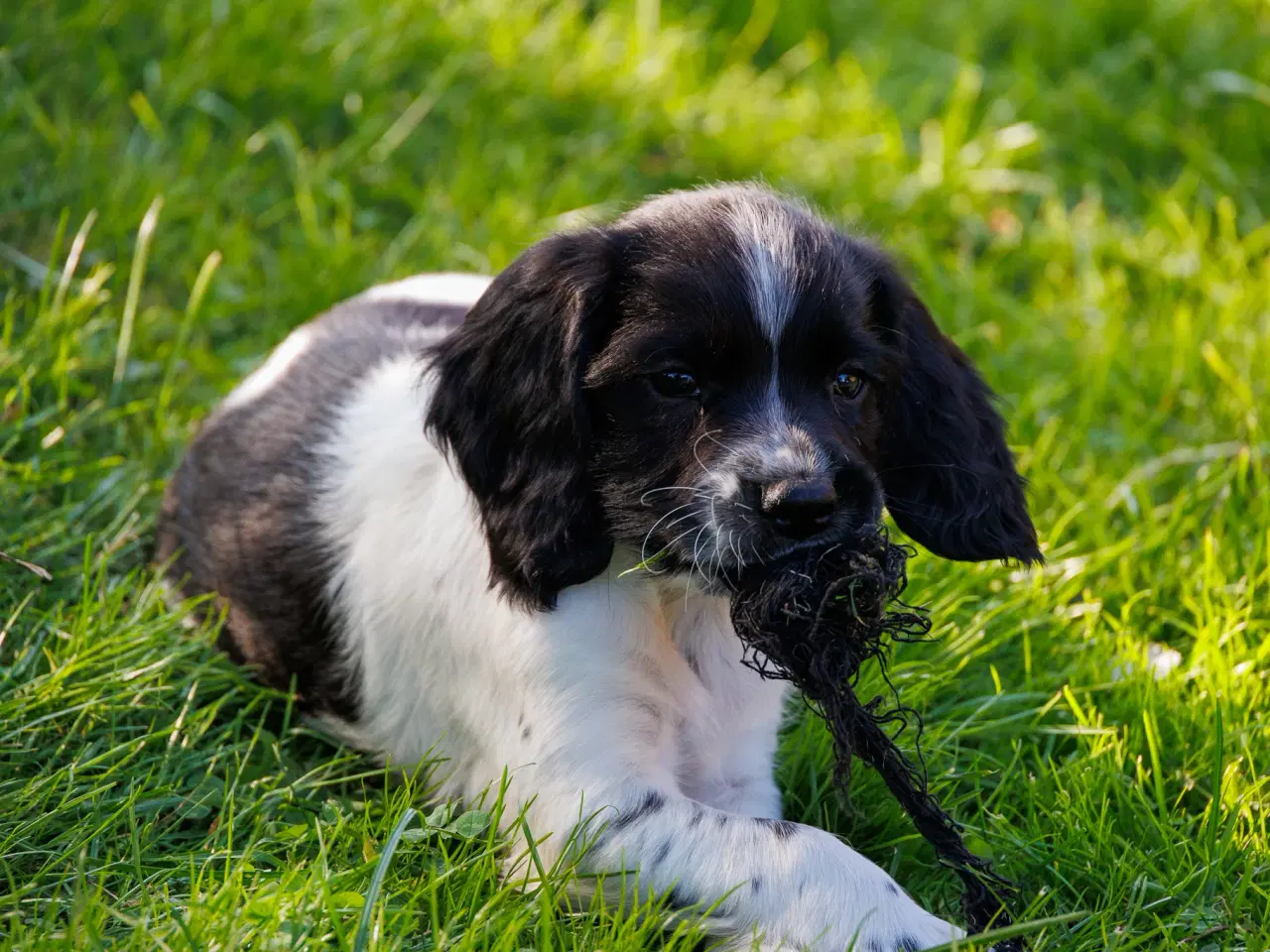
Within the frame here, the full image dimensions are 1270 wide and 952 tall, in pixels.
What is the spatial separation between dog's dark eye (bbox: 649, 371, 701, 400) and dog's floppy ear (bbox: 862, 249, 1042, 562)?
55 cm

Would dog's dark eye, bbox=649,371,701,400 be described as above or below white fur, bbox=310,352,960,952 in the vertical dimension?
above

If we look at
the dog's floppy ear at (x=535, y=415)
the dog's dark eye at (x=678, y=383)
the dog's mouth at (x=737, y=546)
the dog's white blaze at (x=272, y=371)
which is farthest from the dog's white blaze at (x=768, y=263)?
the dog's white blaze at (x=272, y=371)

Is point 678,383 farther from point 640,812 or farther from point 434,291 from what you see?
point 434,291

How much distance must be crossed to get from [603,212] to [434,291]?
1.34 m

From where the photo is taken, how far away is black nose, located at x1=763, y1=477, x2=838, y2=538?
297 cm

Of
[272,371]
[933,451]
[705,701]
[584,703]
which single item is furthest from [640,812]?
[272,371]

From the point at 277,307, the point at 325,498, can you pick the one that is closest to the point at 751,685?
the point at 325,498

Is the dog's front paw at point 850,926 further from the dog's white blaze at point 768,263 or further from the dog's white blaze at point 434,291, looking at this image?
the dog's white blaze at point 434,291

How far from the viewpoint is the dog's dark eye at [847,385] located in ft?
10.9

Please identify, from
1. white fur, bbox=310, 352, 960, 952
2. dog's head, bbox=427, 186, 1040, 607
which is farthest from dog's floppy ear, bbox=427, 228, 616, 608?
white fur, bbox=310, 352, 960, 952

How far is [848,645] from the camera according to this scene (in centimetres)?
312

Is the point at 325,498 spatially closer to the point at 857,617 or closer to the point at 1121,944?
the point at 857,617

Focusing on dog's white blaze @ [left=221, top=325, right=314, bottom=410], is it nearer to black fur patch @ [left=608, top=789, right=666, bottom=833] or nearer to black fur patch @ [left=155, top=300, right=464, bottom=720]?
black fur patch @ [left=155, top=300, right=464, bottom=720]

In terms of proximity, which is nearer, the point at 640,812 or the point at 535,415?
the point at 640,812
